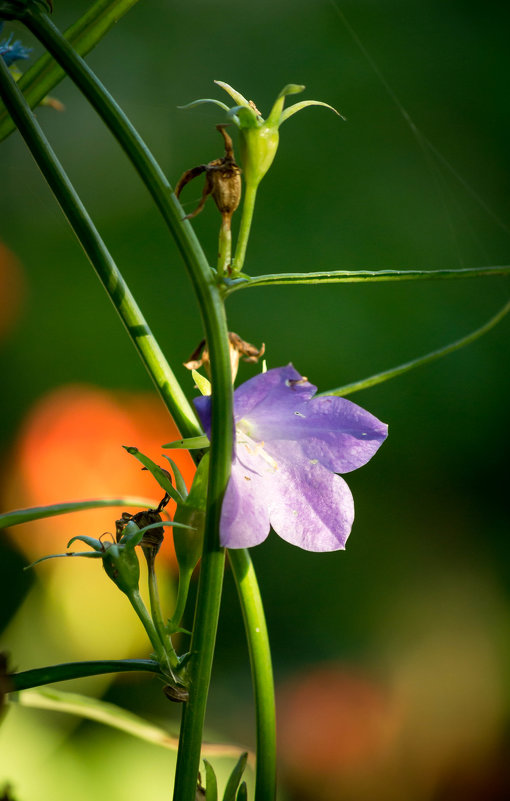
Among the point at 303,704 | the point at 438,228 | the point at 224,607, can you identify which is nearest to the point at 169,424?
the point at 224,607

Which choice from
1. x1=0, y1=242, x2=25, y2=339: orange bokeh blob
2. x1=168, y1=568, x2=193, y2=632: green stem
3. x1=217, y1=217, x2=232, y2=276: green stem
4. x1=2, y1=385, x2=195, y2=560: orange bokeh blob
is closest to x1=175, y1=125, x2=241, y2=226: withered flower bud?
x1=217, y1=217, x2=232, y2=276: green stem

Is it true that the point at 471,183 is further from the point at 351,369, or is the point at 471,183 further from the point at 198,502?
the point at 198,502

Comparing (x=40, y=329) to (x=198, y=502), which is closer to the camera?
(x=198, y=502)

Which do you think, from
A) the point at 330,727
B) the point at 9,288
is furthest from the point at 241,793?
the point at 9,288

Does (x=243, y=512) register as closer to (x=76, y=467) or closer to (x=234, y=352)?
(x=234, y=352)

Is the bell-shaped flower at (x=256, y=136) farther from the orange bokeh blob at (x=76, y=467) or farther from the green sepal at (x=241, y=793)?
the orange bokeh blob at (x=76, y=467)
